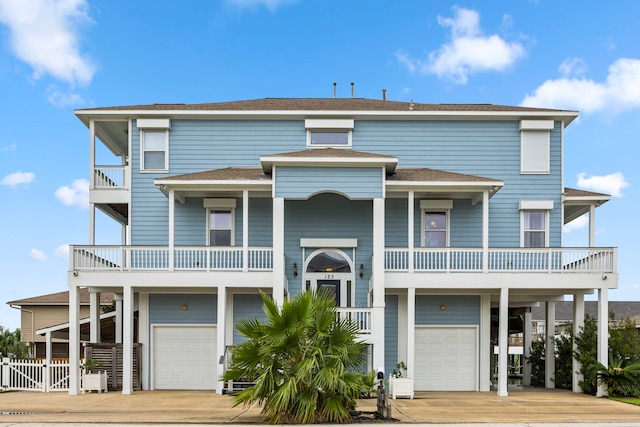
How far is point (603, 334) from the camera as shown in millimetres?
21984

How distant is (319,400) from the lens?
1502cm

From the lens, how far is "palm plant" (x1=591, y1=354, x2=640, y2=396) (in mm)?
21703

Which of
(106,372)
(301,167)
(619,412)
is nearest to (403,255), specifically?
(301,167)

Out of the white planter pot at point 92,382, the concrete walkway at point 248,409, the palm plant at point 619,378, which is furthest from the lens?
the white planter pot at point 92,382

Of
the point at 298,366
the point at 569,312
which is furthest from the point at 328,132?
A: the point at 569,312

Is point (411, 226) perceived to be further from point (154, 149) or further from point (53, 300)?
point (53, 300)

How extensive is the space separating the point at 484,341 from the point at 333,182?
7634 millimetres

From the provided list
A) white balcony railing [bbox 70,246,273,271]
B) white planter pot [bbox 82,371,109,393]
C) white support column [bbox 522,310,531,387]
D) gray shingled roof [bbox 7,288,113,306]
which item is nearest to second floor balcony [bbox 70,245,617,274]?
white balcony railing [bbox 70,246,273,271]

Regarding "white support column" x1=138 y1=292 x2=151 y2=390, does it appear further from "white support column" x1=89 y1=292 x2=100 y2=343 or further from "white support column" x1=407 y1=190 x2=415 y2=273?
"white support column" x1=407 y1=190 x2=415 y2=273

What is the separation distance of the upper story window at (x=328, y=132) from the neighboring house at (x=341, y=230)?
0.13ft

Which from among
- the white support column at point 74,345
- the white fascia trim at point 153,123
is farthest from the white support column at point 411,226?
the white support column at point 74,345

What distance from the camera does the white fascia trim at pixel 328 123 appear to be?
24.4 metres

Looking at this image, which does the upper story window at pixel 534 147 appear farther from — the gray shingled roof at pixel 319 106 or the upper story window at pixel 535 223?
the upper story window at pixel 535 223

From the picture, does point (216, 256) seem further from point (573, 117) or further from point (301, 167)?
point (573, 117)
